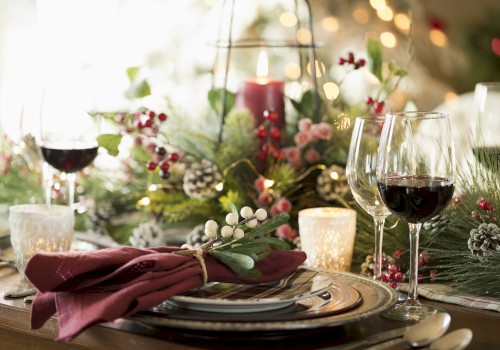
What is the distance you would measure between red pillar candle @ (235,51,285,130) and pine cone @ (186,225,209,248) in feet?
0.75

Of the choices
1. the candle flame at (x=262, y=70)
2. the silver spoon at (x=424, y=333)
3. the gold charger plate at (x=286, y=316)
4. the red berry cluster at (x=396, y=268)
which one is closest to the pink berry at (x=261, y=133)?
A: the candle flame at (x=262, y=70)

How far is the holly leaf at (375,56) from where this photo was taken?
1562 mm

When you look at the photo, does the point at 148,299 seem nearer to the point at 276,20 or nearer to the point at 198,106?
the point at 198,106

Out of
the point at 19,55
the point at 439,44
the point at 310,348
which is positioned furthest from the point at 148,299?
the point at 439,44

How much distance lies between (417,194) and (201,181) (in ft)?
1.91

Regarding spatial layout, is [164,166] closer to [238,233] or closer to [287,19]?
[238,233]

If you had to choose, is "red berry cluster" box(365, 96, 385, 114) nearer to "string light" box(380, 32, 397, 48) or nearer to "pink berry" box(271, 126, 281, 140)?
"pink berry" box(271, 126, 281, 140)

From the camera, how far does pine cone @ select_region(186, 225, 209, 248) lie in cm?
150

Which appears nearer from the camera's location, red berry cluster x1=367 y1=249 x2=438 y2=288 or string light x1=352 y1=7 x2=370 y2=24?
red berry cluster x1=367 y1=249 x2=438 y2=288

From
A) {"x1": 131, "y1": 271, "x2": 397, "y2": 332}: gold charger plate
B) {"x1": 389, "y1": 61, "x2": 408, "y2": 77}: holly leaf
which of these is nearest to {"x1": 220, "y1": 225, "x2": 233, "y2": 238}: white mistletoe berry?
{"x1": 131, "y1": 271, "x2": 397, "y2": 332}: gold charger plate

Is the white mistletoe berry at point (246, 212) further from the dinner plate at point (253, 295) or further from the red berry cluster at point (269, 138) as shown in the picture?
the red berry cluster at point (269, 138)

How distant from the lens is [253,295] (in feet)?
3.31

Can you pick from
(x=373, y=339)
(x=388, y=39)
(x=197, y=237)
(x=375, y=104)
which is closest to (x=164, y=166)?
(x=197, y=237)

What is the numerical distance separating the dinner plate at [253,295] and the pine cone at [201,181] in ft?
1.62
